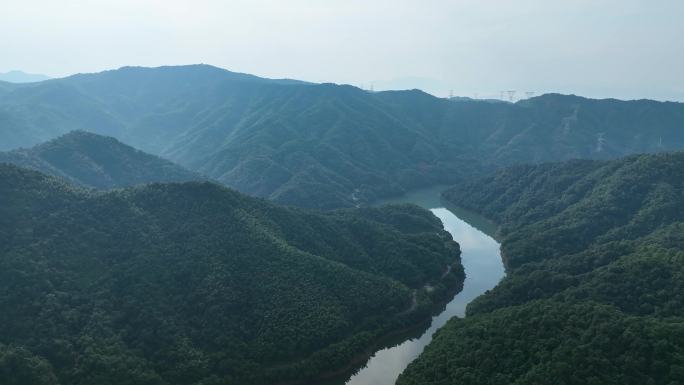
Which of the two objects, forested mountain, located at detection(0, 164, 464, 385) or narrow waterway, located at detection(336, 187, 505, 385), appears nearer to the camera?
forested mountain, located at detection(0, 164, 464, 385)

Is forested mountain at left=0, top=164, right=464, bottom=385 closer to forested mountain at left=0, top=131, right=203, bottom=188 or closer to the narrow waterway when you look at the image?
the narrow waterway

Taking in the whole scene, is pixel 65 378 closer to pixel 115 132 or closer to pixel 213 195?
pixel 213 195

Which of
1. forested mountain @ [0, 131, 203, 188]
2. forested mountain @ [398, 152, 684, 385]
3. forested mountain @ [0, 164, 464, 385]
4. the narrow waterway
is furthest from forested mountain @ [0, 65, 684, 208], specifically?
forested mountain @ [398, 152, 684, 385]

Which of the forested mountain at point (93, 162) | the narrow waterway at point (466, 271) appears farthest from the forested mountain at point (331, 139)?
the forested mountain at point (93, 162)

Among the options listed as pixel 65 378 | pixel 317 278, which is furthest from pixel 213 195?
pixel 65 378

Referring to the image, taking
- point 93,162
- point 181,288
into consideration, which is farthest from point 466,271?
point 93,162

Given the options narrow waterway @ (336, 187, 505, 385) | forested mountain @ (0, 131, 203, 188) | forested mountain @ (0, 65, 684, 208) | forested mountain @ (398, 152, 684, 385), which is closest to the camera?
forested mountain @ (398, 152, 684, 385)
